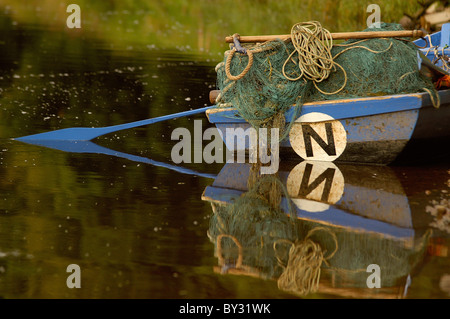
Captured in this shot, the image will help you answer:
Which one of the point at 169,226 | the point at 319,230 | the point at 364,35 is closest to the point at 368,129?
the point at 364,35

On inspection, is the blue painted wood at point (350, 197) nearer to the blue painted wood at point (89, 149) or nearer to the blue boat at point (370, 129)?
the blue boat at point (370, 129)

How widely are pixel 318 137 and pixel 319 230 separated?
88.7 inches

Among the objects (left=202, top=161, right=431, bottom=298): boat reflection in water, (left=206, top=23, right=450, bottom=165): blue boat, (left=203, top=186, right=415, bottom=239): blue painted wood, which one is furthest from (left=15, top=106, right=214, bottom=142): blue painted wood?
(left=203, top=186, right=415, bottom=239): blue painted wood

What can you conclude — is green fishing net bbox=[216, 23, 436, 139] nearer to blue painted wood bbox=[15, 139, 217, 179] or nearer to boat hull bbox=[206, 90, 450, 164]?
boat hull bbox=[206, 90, 450, 164]

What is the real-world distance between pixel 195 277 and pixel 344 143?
340cm

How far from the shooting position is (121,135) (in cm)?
951

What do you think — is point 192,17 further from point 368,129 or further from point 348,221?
point 348,221

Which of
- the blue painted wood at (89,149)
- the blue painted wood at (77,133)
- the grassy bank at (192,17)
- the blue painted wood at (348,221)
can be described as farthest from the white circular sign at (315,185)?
the grassy bank at (192,17)

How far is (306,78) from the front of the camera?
25.6ft

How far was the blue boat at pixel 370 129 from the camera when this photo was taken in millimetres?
7406

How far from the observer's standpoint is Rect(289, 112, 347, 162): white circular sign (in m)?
7.75

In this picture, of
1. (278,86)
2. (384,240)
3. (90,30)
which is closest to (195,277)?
(384,240)

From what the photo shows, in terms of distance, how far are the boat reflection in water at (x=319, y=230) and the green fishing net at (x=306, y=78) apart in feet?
2.02
